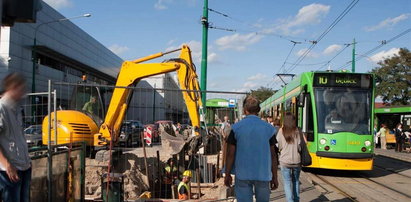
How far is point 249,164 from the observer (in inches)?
188

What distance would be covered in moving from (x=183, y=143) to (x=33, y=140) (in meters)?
4.58

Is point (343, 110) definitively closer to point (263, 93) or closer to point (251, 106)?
point (251, 106)

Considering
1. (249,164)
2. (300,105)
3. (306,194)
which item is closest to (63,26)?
(300,105)

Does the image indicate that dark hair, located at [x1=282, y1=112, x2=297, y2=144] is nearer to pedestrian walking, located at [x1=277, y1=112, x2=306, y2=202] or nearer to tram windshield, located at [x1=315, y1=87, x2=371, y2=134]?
pedestrian walking, located at [x1=277, y1=112, x2=306, y2=202]

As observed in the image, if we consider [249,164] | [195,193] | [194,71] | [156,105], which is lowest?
[195,193]

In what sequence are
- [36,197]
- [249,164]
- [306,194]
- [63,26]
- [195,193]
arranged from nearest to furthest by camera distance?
[249,164] → [36,197] → [306,194] → [195,193] → [63,26]

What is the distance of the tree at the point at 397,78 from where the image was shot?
4325 cm

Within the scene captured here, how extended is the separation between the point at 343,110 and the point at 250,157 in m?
8.42

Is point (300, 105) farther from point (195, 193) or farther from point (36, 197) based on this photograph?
point (36, 197)

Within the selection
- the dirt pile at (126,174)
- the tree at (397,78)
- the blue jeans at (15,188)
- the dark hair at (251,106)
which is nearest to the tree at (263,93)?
the tree at (397,78)

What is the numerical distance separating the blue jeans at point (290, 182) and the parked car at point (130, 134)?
6.94 metres

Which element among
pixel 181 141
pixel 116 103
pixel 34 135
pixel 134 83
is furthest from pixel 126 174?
pixel 34 135

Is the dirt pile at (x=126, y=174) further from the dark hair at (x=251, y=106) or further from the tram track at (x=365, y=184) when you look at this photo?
the dark hair at (x=251, y=106)

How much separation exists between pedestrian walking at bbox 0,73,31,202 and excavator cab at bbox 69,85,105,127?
796 centimetres
